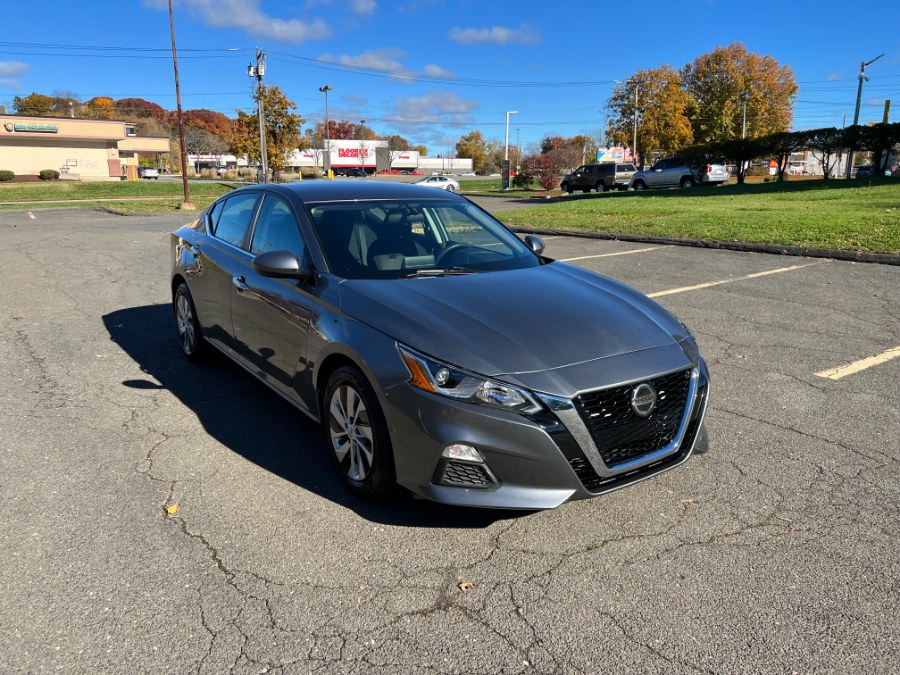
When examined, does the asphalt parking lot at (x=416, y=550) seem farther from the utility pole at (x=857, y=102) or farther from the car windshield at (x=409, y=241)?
the utility pole at (x=857, y=102)

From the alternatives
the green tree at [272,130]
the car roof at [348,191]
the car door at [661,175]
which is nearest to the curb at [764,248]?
the car roof at [348,191]

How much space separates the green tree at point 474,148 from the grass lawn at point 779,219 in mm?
110975

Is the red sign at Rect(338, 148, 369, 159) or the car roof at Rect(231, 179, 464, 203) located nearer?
the car roof at Rect(231, 179, 464, 203)

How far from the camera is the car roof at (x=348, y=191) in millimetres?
4520

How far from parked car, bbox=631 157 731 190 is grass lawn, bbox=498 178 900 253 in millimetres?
11682

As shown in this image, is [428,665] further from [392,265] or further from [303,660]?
[392,265]

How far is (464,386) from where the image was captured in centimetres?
295

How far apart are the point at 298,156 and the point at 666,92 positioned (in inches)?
1778

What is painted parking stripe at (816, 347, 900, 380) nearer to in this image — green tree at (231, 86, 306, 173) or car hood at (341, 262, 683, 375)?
car hood at (341, 262, 683, 375)

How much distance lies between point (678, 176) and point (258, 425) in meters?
36.8

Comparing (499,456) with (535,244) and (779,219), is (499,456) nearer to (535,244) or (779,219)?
(535,244)

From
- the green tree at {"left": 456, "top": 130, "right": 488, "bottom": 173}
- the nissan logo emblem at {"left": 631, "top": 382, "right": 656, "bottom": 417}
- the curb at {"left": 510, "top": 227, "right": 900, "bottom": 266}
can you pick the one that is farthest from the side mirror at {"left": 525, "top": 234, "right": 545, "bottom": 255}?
the green tree at {"left": 456, "top": 130, "right": 488, "bottom": 173}

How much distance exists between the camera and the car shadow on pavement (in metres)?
3.41

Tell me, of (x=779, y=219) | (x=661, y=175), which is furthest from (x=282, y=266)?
(x=661, y=175)
